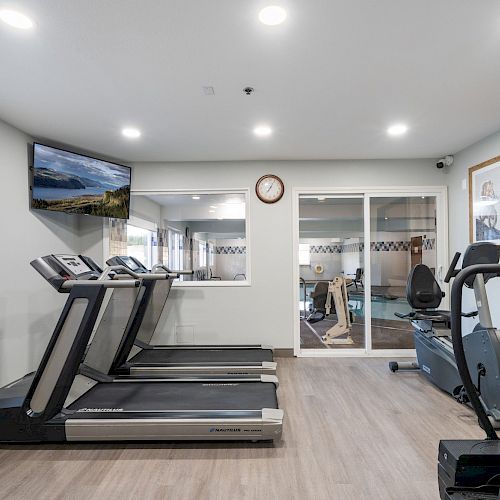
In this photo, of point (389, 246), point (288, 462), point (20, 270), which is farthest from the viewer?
point (389, 246)

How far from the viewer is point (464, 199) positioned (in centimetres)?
414

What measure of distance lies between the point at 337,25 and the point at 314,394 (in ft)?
9.77

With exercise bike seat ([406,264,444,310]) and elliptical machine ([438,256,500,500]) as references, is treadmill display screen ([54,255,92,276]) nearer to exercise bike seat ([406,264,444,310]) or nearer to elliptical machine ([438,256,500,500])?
elliptical machine ([438,256,500,500])

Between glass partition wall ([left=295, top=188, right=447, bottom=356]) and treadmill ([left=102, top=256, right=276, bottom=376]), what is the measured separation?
951 millimetres

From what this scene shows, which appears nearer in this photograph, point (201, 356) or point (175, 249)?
point (201, 356)

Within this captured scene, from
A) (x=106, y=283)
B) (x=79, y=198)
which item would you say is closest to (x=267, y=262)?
(x=79, y=198)

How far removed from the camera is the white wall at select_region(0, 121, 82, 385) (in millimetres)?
3230

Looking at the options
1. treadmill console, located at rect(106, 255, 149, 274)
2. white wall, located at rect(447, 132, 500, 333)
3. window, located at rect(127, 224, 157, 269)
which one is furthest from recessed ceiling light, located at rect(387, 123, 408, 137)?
window, located at rect(127, 224, 157, 269)

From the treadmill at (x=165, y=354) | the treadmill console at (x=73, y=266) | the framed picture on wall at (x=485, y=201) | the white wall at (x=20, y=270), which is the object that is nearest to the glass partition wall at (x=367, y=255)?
the framed picture on wall at (x=485, y=201)

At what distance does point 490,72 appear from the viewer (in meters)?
2.41

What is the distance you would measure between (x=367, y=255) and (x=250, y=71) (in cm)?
303

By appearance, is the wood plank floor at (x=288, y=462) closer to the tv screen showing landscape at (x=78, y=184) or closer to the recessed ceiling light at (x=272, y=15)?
the tv screen showing landscape at (x=78, y=184)

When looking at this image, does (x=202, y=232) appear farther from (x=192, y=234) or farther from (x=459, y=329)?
(x=459, y=329)

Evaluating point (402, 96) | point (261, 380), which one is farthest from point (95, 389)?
point (402, 96)
